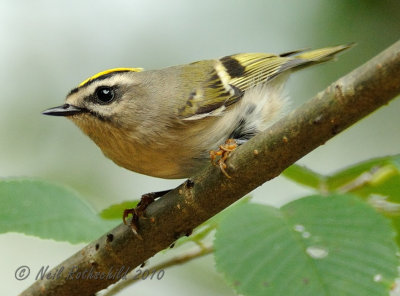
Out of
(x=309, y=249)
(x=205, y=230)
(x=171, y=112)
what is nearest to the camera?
(x=309, y=249)

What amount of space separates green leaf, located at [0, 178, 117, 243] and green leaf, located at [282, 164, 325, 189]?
0.73 meters

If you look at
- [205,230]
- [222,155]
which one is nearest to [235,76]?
[222,155]

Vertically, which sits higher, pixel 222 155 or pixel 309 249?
pixel 222 155

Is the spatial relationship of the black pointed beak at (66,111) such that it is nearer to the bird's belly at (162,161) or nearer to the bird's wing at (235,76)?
the bird's belly at (162,161)

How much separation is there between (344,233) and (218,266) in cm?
37

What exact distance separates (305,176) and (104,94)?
1195 mm

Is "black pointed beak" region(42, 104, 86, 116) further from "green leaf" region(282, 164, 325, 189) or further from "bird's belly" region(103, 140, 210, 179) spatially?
"green leaf" region(282, 164, 325, 189)

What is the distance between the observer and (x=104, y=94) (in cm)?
279

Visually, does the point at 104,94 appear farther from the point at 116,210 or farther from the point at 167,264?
the point at 167,264

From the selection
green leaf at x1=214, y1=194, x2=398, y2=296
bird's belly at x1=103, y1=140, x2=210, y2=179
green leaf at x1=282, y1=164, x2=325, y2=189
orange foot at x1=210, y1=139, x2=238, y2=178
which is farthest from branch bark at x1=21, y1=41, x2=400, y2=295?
bird's belly at x1=103, y1=140, x2=210, y2=179

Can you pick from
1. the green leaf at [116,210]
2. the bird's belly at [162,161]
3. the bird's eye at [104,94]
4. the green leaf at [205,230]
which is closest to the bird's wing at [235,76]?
the bird's belly at [162,161]

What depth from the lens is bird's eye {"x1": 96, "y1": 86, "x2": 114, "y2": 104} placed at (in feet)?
9.12

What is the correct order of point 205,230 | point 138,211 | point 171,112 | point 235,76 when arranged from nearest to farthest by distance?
1. point 205,230
2. point 138,211
3. point 171,112
4. point 235,76

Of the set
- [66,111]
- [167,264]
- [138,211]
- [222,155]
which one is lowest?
[167,264]
